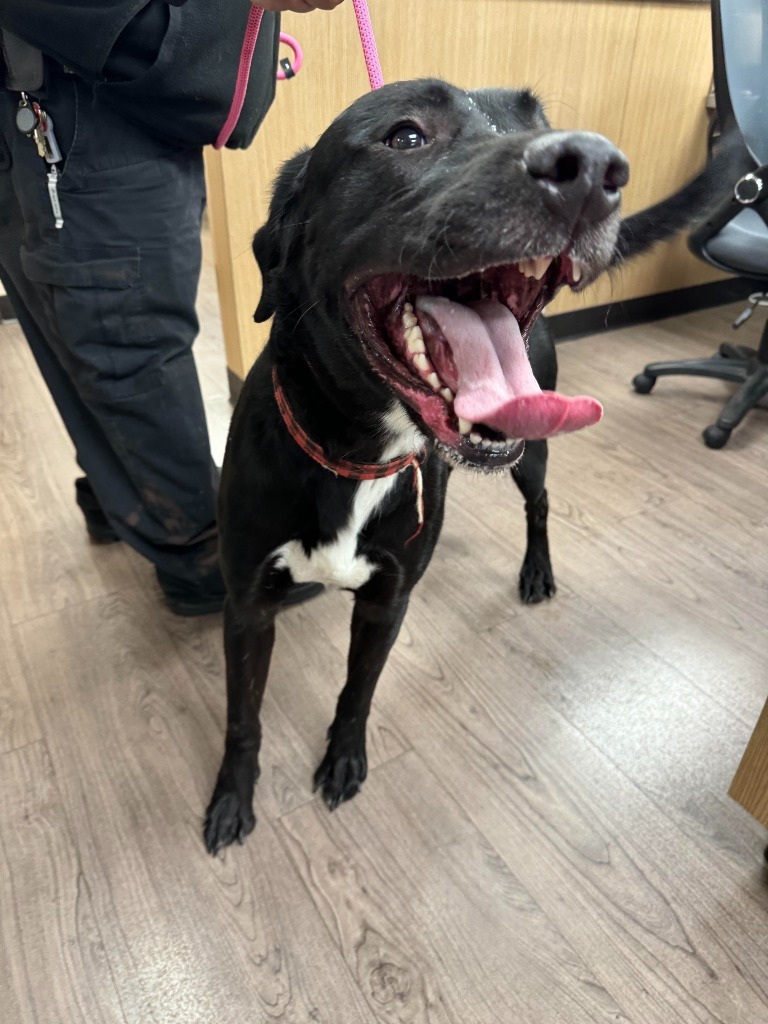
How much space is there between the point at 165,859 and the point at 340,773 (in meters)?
0.31

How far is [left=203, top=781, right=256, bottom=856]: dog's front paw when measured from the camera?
112cm

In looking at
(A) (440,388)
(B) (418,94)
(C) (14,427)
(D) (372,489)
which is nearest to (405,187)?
(B) (418,94)

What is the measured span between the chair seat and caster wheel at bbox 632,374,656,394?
1.66 feet

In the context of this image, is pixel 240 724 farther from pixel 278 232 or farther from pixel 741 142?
pixel 741 142

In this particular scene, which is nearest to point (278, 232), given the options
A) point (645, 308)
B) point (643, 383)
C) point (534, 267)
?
point (534, 267)

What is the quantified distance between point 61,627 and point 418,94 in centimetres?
127

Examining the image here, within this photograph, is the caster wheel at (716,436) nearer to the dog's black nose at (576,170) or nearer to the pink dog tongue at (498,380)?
the pink dog tongue at (498,380)

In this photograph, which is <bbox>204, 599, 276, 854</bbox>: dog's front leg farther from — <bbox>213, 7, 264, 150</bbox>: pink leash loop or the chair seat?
the chair seat

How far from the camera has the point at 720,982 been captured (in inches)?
38.7

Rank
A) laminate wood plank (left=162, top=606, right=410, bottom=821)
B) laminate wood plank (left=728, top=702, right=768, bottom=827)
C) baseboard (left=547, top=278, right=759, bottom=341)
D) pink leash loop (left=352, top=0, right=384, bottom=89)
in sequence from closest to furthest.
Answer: pink leash loop (left=352, top=0, right=384, bottom=89), laminate wood plank (left=728, top=702, right=768, bottom=827), laminate wood plank (left=162, top=606, right=410, bottom=821), baseboard (left=547, top=278, right=759, bottom=341)

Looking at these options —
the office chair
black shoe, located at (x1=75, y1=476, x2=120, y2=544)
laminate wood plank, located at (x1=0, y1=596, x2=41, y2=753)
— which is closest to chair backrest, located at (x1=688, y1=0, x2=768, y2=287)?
the office chair

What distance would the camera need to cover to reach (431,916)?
104 centimetres

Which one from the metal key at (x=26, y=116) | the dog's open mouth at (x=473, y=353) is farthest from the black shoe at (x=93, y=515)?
the dog's open mouth at (x=473, y=353)

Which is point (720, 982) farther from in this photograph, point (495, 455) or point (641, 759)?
point (495, 455)
